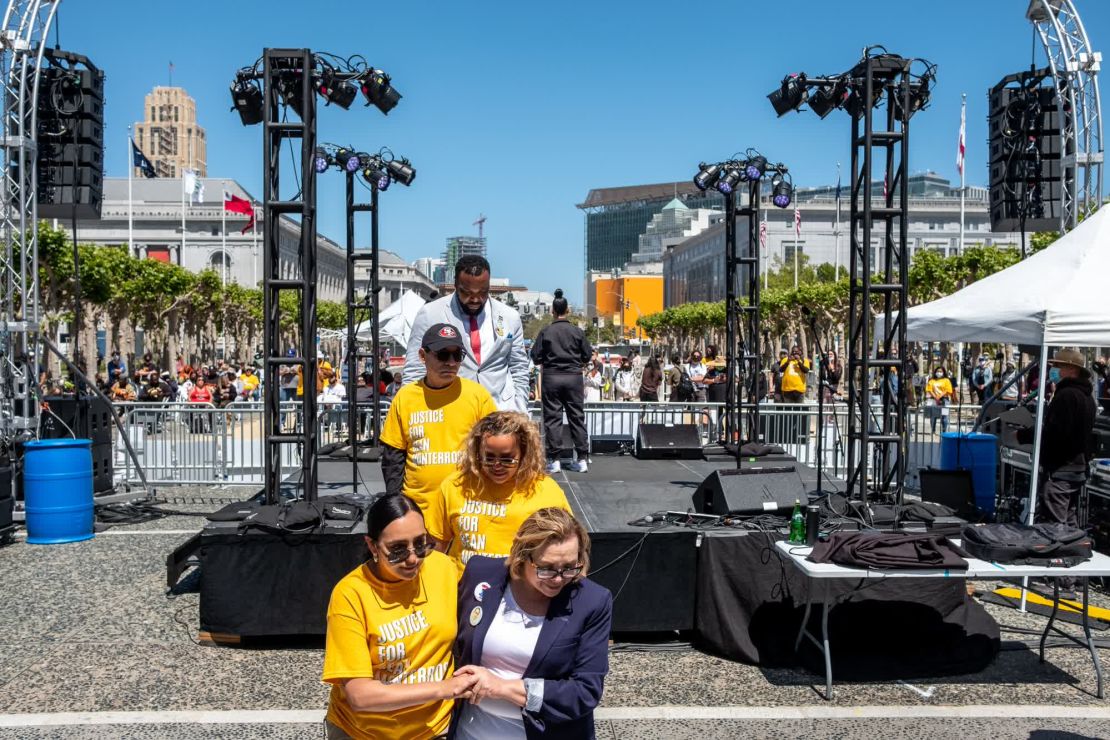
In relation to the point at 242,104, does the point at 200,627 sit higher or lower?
lower

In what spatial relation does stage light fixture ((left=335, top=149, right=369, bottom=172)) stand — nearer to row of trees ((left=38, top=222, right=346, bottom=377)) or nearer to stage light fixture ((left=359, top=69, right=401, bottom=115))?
stage light fixture ((left=359, top=69, right=401, bottom=115))

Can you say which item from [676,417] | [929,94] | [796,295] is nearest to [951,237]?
[796,295]

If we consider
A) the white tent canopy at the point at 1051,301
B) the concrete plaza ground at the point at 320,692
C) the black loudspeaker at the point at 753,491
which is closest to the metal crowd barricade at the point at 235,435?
the white tent canopy at the point at 1051,301

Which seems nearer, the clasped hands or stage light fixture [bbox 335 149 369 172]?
the clasped hands

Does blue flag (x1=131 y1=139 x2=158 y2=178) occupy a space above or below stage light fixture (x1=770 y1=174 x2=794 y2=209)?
above

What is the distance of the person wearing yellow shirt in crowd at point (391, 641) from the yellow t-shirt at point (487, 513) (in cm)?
90

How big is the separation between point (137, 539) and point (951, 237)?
3663 inches

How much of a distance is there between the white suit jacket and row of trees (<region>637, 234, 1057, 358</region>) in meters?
2.04

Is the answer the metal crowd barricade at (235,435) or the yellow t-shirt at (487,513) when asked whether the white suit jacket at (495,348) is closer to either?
the yellow t-shirt at (487,513)

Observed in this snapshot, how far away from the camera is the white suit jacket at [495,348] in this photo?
634 cm

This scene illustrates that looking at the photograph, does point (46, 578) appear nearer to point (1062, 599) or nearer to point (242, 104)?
point (242, 104)

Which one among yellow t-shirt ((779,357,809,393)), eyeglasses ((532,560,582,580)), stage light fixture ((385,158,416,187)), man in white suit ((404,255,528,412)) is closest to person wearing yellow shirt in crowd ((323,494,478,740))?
eyeglasses ((532,560,582,580))

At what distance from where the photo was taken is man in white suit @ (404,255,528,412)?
6.27 m

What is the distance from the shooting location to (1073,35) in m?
12.3
